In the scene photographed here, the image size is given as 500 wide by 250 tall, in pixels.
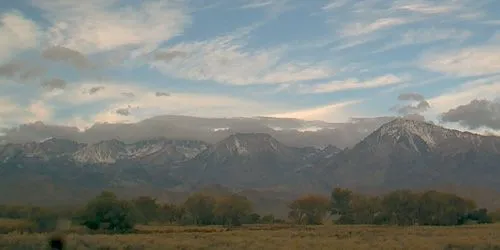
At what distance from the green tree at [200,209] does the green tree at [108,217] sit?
145 ft

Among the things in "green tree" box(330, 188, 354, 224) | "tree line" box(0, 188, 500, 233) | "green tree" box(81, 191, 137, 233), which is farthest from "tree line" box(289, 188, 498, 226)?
"green tree" box(81, 191, 137, 233)

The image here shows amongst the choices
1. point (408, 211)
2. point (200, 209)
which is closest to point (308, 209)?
point (200, 209)

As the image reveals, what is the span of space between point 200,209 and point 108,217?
49.3 meters

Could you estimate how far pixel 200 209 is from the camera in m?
138

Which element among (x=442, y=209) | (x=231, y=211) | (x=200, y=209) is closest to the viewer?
(x=442, y=209)

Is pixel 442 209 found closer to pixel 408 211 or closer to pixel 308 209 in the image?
pixel 408 211

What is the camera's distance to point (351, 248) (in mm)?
49031

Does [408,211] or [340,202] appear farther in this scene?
[340,202]

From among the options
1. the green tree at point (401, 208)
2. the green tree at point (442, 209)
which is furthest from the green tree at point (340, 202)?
the green tree at point (442, 209)

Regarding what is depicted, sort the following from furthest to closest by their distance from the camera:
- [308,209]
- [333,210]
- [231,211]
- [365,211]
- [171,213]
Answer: [333,210] < [308,209] < [171,213] < [365,211] < [231,211]

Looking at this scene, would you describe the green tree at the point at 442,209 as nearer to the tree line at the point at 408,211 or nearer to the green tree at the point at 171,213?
the tree line at the point at 408,211

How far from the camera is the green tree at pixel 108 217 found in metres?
89.4

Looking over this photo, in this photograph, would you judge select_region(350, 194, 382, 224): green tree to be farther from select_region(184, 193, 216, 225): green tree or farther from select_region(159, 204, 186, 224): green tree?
select_region(159, 204, 186, 224): green tree

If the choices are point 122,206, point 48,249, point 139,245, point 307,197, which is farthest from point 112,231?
point 307,197
